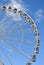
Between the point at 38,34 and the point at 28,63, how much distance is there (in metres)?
6.35

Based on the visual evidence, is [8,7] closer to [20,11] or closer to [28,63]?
[20,11]

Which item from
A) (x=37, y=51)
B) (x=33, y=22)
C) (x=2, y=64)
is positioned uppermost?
(x=33, y=22)

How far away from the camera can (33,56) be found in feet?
237

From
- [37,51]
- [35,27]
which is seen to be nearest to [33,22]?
[35,27]

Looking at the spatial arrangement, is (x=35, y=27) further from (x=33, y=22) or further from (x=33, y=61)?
(x=33, y=61)

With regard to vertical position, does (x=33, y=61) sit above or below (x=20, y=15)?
below

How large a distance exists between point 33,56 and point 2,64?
5773 millimetres

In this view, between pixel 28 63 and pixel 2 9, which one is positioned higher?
pixel 2 9

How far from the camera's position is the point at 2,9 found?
241 feet

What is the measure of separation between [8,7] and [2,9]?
1.70 meters

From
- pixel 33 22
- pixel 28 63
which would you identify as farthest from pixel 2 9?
pixel 28 63

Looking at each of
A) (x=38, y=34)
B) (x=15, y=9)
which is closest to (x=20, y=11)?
(x=15, y=9)

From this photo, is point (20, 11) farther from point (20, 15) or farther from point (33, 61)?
point (33, 61)

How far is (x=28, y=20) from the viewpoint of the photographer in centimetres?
7456
